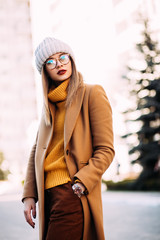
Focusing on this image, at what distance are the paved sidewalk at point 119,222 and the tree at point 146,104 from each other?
12.0 feet

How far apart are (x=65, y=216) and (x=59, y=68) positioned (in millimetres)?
939

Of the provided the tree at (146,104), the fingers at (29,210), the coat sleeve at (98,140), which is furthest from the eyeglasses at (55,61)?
the tree at (146,104)

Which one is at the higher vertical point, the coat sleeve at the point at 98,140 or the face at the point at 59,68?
the face at the point at 59,68

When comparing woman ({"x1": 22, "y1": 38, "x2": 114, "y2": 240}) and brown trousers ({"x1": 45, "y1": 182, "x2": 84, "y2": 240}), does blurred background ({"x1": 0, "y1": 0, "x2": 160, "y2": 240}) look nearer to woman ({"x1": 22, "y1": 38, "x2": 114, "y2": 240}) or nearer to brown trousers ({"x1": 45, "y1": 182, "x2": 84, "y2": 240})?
woman ({"x1": 22, "y1": 38, "x2": 114, "y2": 240})

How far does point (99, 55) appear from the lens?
2936cm

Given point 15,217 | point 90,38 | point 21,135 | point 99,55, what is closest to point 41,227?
point 15,217

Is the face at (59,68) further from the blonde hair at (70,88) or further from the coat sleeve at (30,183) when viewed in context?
the coat sleeve at (30,183)

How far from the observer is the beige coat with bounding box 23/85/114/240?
1622 millimetres

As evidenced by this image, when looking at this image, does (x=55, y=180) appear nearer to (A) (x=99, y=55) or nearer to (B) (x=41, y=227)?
(B) (x=41, y=227)

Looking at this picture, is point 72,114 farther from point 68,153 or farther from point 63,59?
point 63,59

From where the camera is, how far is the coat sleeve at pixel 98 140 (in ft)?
5.17

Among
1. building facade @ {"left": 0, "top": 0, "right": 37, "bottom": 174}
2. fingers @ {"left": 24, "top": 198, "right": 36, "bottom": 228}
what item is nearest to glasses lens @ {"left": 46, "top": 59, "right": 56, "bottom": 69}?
fingers @ {"left": 24, "top": 198, "right": 36, "bottom": 228}

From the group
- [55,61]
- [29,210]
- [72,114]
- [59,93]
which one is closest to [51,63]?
[55,61]

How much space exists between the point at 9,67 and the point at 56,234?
6036cm
